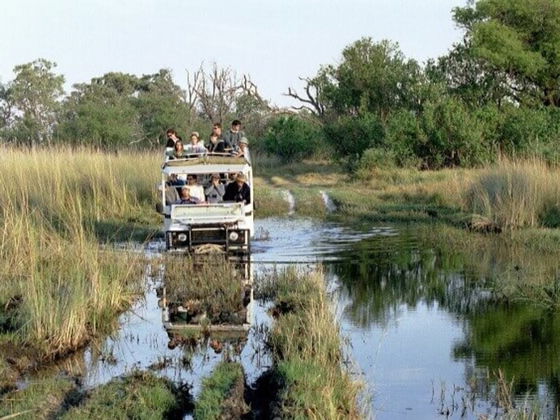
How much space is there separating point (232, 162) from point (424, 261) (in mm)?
3973

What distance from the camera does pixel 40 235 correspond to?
47.0 feet

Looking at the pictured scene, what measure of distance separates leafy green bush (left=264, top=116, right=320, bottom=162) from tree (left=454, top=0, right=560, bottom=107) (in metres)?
8.15

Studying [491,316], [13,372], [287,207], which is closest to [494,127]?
[287,207]

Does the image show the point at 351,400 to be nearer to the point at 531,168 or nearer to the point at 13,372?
the point at 13,372

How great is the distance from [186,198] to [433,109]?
62.4 ft

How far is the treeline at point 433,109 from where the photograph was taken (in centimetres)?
3569

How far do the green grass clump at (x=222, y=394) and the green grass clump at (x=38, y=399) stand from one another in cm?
124

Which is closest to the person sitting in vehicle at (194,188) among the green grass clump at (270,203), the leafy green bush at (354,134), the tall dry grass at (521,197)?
the green grass clump at (270,203)

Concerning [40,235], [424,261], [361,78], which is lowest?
[424,261]

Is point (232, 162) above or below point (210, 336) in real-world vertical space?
above

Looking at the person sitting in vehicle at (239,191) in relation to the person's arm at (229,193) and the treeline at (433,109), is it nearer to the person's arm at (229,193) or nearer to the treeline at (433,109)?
the person's arm at (229,193)

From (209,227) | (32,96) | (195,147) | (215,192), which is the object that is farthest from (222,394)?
(32,96)

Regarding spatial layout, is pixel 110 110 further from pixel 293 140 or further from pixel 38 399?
pixel 38 399

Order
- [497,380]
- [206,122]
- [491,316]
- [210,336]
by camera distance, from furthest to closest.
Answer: [206,122]
[491,316]
[210,336]
[497,380]
